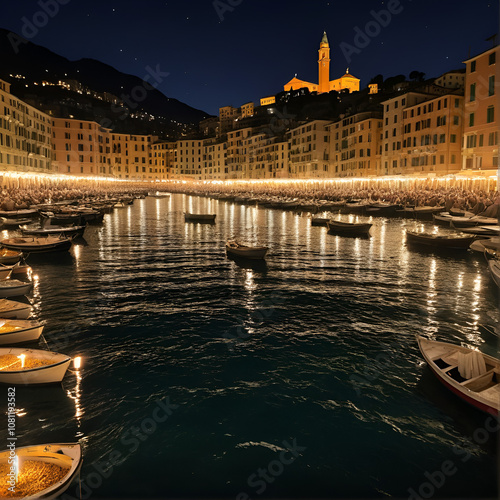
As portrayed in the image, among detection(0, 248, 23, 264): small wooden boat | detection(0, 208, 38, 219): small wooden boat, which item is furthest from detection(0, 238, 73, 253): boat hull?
detection(0, 208, 38, 219): small wooden boat

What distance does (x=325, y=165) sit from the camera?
3814 inches

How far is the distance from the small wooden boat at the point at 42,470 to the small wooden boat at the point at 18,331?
581cm

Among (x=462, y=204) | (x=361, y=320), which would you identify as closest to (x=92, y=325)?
(x=361, y=320)

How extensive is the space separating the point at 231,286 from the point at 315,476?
12.8 m

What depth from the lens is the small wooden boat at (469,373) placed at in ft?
28.1

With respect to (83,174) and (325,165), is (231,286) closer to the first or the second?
(325,165)

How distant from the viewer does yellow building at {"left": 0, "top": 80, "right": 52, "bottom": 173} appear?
64.6 meters

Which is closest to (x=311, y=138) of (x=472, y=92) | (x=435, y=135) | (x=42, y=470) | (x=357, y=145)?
(x=357, y=145)

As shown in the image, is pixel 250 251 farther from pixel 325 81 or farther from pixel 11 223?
pixel 325 81

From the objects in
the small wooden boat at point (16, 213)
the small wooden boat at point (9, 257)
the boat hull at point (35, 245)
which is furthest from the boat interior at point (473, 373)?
the small wooden boat at point (16, 213)

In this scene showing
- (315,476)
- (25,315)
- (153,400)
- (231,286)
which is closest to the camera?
(315,476)

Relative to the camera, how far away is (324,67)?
167375 millimetres

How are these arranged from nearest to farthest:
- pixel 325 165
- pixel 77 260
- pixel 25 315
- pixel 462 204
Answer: pixel 25 315, pixel 77 260, pixel 462 204, pixel 325 165

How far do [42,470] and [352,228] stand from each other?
33976mm
